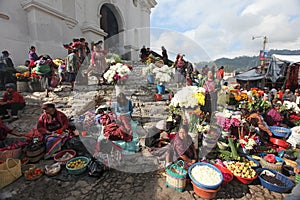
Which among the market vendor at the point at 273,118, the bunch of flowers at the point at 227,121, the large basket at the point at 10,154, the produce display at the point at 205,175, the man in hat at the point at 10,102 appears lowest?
the produce display at the point at 205,175

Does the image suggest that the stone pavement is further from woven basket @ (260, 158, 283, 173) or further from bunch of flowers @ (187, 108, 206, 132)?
bunch of flowers @ (187, 108, 206, 132)

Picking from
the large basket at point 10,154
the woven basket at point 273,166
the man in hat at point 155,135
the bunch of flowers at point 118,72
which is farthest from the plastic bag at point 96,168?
the woven basket at point 273,166

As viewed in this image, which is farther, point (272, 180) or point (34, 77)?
point (34, 77)

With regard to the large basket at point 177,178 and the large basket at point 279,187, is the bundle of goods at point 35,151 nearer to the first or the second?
the large basket at point 177,178

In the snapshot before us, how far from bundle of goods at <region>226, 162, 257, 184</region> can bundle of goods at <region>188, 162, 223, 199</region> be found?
41 centimetres

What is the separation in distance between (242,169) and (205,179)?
0.77m

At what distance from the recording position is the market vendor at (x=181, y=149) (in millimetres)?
2625

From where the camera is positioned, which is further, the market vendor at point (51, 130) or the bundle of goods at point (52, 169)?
the market vendor at point (51, 130)

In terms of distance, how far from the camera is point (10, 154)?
288cm

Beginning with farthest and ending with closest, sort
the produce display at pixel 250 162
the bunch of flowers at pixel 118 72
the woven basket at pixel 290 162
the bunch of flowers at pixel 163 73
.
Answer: the bunch of flowers at pixel 163 73 < the bunch of flowers at pixel 118 72 < the woven basket at pixel 290 162 < the produce display at pixel 250 162

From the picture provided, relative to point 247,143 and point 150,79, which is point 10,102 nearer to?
point 150,79

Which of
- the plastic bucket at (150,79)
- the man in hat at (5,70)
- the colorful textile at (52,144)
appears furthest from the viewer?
the plastic bucket at (150,79)

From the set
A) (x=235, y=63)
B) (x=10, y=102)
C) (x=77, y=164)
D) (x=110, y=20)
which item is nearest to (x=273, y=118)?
(x=77, y=164)

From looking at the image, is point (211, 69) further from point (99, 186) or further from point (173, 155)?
point (99, 186)
